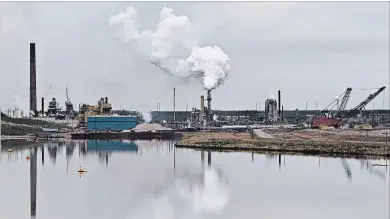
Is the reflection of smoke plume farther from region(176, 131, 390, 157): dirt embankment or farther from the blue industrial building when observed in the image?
the blue industrial building

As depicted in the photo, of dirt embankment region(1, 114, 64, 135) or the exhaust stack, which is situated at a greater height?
the exhaust stack

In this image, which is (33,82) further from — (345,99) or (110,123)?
(345,99)

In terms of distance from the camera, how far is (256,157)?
41.0m

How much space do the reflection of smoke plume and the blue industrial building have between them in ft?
169

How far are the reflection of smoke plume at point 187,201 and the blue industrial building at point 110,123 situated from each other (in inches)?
2024

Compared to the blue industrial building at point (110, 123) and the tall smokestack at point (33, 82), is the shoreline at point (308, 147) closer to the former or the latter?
the blue industrial building at point (110, 123)

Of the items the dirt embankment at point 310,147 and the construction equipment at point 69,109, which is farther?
the construction equipment at point 69,109

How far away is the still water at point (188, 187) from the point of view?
20.9 meters

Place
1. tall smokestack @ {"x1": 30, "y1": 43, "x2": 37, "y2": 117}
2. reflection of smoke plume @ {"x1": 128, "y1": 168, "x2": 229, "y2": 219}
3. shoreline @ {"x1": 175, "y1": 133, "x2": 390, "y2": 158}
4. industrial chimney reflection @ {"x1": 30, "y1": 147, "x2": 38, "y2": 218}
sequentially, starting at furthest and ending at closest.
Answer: tall smokestack @ {"x1": 30, "y1": 43, "x2": 37, "y2": 117}, shoreline @ {"x1": 175, "y1": 133, "x2": 390, "y2": 158}, industrial chimney reflection @ {"x1": 30, "y1": 147, "x2": 38, "y2": 218}, reflection of smoke plume @ {"x1": 128, "y1": 168, "x2": 229, "y2": 219}

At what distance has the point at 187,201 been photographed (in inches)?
909

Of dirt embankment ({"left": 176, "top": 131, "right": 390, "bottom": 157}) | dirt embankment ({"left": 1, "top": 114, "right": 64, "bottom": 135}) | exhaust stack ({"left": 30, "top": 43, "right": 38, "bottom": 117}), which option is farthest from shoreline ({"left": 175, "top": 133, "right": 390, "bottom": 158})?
exhaust stack ({"left": 30, "top": 43, "right": 38, "bottom": 117})

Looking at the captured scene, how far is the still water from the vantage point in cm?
2094

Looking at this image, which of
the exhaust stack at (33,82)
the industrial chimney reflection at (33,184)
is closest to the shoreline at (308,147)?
the industrial chimney reflection at (33,184)

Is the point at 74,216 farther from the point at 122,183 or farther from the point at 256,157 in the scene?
the point at 256,157
